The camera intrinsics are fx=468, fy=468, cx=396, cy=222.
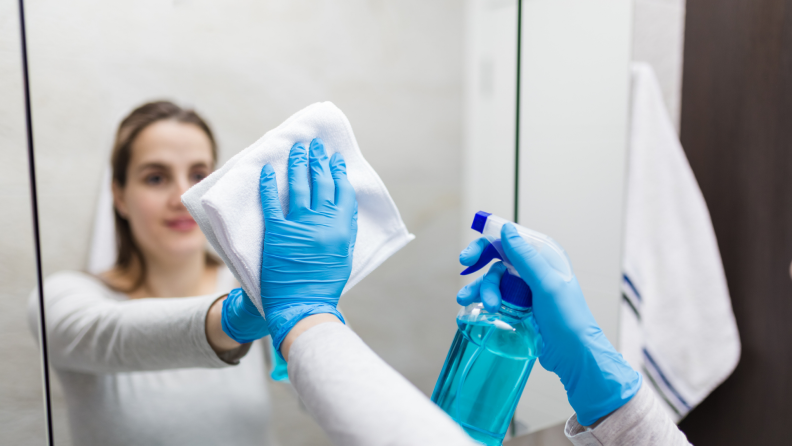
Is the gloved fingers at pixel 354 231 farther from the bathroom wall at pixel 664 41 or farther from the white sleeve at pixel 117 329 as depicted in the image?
the bathroom wall at pixel 664 41

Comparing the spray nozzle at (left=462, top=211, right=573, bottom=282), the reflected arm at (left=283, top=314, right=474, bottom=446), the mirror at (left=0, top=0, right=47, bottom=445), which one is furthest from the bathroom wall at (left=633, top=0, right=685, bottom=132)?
the mirror at (left=0, top=0, right=47, bottom=445)

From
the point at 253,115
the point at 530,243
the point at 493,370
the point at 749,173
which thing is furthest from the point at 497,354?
the point at 749,173

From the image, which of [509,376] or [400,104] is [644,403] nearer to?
[509,376]

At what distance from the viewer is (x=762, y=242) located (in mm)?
957

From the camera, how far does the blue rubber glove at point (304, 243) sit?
16.6 inches

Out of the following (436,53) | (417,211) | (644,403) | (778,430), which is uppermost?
(436,53)

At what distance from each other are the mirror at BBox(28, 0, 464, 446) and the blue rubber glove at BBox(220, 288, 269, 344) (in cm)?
5

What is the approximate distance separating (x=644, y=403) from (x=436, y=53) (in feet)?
1.59

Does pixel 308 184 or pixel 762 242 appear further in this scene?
pixel 762 242

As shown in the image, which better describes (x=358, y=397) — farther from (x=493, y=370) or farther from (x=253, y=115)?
(x=253, y=115)

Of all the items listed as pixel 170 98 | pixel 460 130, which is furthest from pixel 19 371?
pixel 460 130

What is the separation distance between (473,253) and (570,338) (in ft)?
0.41

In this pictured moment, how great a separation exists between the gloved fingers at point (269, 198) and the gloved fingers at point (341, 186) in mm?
61

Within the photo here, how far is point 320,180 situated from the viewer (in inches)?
17.7
